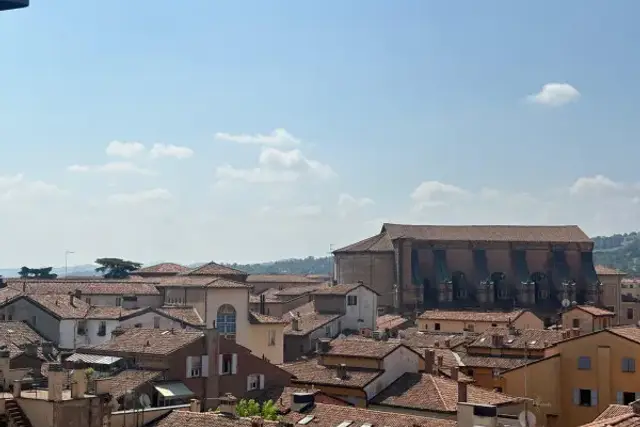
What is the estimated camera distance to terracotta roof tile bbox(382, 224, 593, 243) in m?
106

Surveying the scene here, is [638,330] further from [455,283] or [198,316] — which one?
[455,283]

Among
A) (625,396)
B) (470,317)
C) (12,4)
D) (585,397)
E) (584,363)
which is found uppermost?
(12,4)

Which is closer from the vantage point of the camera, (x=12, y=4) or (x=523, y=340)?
(x=12, y=4)

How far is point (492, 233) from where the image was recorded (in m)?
108

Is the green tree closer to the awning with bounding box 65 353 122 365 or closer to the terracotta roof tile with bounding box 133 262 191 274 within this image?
the terracotta roof tile with bounding box 133 262 191 274

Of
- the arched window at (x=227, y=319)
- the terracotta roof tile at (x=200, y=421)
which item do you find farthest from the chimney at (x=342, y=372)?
the arched window at (x=227, y=319)

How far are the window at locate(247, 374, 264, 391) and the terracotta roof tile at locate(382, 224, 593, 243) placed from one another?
65.2 meters

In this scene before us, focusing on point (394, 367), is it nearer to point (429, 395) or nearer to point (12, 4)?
point (429, 395)

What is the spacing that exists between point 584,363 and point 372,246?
55.6m

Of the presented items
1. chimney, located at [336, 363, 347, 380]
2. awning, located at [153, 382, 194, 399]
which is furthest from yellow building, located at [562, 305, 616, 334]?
awning, located at [153, 382, 194, 399]

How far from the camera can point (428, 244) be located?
105 meters

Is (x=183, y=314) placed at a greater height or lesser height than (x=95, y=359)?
greater

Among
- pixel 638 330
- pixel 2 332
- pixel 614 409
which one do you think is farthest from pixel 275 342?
pixel 614 409

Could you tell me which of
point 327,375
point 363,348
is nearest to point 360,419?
point 327,375
